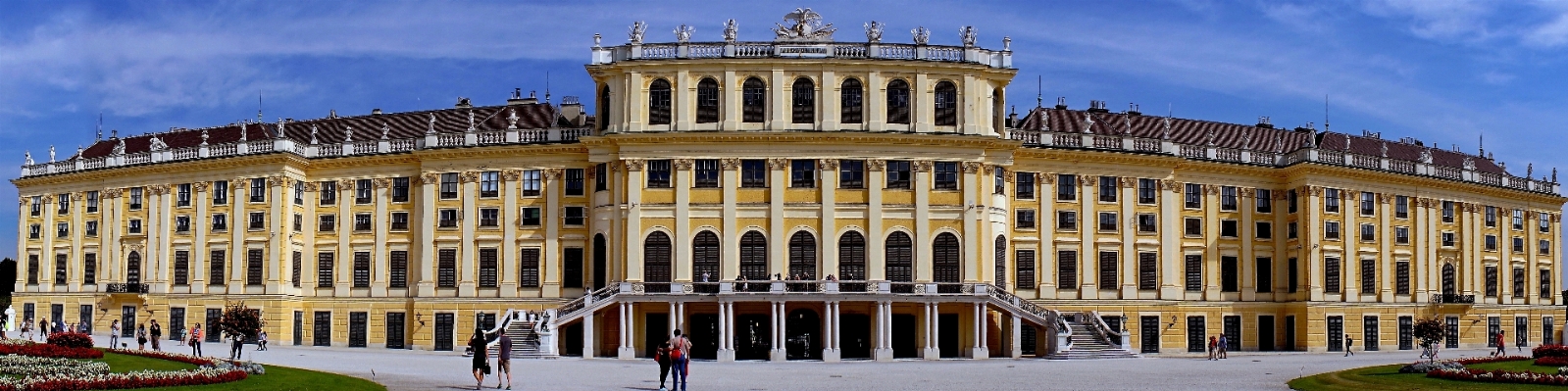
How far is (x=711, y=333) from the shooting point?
217ft

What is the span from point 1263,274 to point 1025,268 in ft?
43.6

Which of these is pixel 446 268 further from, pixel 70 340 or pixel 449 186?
pixel 70 340

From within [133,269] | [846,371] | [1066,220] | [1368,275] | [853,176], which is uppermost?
[853,176]

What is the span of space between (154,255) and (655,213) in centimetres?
2793

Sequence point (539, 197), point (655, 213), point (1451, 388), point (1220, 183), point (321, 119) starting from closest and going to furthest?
point (1451, 388) < point (655, 213) < point (539, 197) < point (1220, 183) < point (321, 119)

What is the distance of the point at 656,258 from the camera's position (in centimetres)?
6619

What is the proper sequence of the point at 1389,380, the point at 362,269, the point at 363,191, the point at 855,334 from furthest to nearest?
1. the point at 363,191
2. the point at 362,269
3. the point at 855,334
4. the point at 1389,380

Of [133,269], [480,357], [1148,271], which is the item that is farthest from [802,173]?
[133,269]

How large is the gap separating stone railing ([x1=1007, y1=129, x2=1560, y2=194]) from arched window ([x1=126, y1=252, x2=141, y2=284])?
1683 inches

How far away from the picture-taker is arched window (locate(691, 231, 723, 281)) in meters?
65.9

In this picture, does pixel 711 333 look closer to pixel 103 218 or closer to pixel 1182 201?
pixel 1182 201

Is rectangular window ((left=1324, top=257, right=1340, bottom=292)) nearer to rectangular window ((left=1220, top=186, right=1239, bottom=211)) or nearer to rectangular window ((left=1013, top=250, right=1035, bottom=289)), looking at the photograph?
rectangular window ((left=1220, top=186, right=1239, bottom=211))

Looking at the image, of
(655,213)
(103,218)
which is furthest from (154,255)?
(655,213)

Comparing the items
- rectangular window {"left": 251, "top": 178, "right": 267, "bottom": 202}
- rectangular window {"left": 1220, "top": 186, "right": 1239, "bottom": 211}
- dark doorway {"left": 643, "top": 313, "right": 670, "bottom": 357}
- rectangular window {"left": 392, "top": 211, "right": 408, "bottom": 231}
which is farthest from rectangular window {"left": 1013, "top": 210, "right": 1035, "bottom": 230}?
rectangular window {"left": 251, "top": 178, "right": 267, "bottom": 202}
